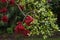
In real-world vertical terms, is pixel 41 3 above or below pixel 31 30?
above

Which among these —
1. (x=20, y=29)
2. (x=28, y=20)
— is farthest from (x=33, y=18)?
(x=20, y=29)

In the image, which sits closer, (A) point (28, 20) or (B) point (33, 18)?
(A) point (28, 20)

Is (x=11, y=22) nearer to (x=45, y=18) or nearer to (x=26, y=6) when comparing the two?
(x=26, y=6)

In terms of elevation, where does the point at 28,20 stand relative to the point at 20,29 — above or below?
above

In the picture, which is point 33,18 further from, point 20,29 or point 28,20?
point 20,29

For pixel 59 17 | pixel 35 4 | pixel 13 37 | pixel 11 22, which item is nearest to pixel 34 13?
pixel 35 4

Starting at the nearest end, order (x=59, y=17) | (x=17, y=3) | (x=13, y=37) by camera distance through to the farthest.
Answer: (x=17, y=3), (x=13, y=37), (x=59, y=17)

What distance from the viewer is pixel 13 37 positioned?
16.1 ft

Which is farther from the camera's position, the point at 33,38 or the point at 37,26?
the point at 33,38

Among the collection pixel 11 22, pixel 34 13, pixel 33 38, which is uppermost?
pixel 34 13

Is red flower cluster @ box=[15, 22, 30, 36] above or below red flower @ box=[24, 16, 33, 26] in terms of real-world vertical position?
below

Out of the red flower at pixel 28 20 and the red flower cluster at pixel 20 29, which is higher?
the red flower at pixel 28 20

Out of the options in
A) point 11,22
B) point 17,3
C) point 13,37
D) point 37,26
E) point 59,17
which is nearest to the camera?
point 37,26

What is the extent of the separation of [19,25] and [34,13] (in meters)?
0.28
